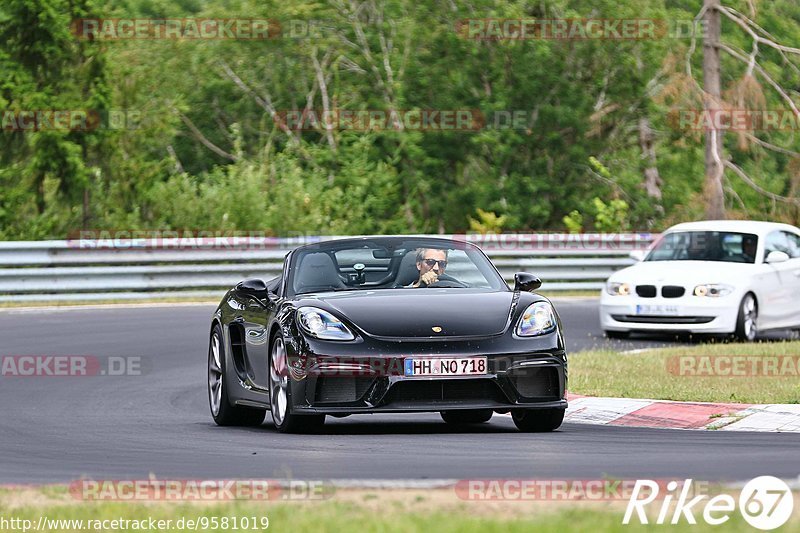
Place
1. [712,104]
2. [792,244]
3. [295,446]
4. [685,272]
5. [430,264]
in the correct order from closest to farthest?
[295,446] → [430,264] → [685,272] → [792,244] → [712,104]

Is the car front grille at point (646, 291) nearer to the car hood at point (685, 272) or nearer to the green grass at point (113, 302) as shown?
the car hood at point (685, 272)

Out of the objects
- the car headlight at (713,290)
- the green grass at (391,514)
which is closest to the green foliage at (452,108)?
the car headlight at (713,290)

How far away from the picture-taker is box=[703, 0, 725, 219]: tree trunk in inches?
1171

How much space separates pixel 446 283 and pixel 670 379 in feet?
12.3

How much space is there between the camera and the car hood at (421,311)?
1098 centimetres

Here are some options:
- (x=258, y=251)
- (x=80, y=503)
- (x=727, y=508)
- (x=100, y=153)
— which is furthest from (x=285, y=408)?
(x=100, y=153)

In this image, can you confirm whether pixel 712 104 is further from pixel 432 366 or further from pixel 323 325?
pixel 432 366

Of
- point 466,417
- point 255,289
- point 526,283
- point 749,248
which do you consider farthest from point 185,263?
point 526,283

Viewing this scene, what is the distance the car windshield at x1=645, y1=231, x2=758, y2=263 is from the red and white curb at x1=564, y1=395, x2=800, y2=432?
807cm

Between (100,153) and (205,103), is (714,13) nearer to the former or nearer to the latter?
(100,153)

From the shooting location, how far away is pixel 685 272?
2056 centimetres

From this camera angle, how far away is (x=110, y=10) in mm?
31125

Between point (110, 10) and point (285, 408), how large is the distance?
21035 millimetres

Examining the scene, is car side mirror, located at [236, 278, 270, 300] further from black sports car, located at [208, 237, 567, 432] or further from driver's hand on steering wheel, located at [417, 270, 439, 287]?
driver's hand on steering wheel, located at [417, 270, 439, 287]
